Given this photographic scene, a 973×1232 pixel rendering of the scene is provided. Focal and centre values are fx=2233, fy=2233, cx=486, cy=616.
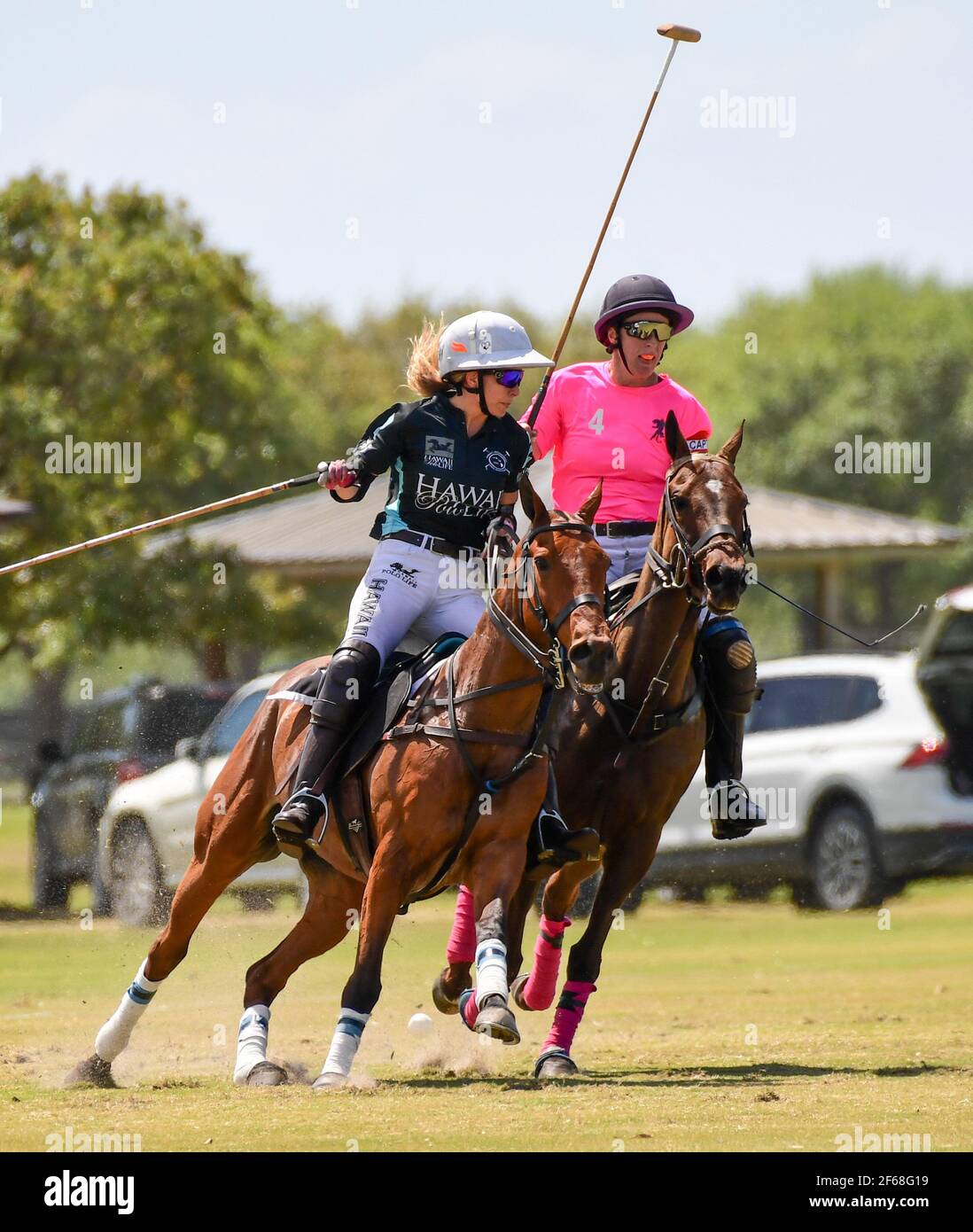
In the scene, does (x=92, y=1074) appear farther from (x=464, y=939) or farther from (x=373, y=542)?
(x=373, y=542)

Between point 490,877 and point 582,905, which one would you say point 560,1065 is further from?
point 582,905

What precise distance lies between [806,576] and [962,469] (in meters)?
6.21

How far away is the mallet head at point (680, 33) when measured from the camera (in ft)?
38.4

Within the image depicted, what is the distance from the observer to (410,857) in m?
9.16

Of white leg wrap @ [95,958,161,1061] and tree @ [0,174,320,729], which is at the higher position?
tree @ [0,174,320,729]

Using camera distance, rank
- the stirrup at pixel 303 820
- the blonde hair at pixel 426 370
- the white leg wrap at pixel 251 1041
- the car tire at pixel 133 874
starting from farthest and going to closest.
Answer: the car tire at pixel 133 874 < the blonde hair at pixel 426 370 < the white leg wrap at pixel 251 1041 < the stirrup at pixel 303 820

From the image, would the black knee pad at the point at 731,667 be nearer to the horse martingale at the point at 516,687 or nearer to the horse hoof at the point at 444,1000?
the horse martingale at the point at 516,687

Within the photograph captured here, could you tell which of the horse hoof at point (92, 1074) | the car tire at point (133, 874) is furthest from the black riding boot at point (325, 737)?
the car tire at point (133, 874)

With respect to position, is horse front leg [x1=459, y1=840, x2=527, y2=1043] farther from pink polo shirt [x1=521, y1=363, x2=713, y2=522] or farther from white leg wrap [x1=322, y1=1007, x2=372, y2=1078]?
pink polo shirt [x1=521, y1=363, x2=713, y2=522]

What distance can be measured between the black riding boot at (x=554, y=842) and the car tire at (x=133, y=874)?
894cm

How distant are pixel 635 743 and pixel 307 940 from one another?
181cm

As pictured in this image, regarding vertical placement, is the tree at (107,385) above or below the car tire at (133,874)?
above

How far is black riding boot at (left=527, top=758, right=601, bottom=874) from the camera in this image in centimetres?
959
